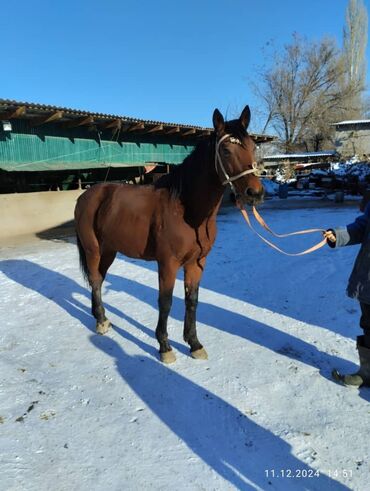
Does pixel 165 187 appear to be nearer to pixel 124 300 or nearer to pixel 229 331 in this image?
pixel 229 331

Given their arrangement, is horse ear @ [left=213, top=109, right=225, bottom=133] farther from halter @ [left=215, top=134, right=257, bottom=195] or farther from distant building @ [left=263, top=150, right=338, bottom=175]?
distant building @ [left=263, top=150, right=338, bottom=175]

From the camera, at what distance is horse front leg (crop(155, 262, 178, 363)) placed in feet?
10.6

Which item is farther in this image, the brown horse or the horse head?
the brown horse

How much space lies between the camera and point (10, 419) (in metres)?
2.52

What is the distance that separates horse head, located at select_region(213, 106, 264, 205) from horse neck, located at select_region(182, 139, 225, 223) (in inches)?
6.3

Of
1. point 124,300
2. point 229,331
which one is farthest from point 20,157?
point 229,331

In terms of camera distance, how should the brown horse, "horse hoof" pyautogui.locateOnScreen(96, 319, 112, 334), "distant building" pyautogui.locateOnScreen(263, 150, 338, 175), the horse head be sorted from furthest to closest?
"distant building" pyautogui.locateOnScreen(263, 150, 338, 175)
"horse hoof" pyautogui.locateOnScreen(96, 319, 112, 334)
the brown horse
the horse head

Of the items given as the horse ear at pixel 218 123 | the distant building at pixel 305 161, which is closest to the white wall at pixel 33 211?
the horse ear at pixel 218 123

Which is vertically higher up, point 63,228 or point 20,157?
point 20,157

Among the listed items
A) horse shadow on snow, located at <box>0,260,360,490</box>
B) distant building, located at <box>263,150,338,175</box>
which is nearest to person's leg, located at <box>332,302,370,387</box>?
horse shadow on snow, located at <box>0,260,360,490</box>

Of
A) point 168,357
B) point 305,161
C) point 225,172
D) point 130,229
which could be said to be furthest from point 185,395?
point 305,161

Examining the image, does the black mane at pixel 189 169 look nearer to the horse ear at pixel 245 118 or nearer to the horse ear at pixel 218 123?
the horse ear at pixel 218 123

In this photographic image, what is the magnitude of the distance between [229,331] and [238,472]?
1875mm

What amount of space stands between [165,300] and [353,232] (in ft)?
5.51
